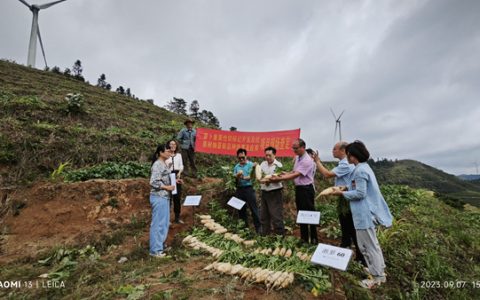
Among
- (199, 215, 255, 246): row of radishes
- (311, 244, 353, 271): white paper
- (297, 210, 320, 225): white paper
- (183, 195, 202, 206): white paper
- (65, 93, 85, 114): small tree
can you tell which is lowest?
(199, 215, 255, 246): row of radishes

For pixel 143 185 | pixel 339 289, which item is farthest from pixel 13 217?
pixel 339 289

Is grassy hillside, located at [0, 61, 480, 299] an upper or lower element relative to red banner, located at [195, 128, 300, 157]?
lower

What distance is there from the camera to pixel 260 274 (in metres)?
2.93

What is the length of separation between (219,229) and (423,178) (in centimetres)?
9289

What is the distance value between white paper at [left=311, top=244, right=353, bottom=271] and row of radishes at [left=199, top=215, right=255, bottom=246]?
6.57 feet

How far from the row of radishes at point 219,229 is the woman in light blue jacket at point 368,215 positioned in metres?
1.79

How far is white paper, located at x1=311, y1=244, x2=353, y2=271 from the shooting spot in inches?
83.2

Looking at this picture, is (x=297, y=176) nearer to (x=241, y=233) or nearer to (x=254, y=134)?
(x=241, y=233)

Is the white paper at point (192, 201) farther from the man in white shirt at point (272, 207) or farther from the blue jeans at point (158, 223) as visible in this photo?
the man in white shirt at point (272, 207)

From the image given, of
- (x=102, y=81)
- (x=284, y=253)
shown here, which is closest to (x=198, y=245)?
(x=284, y=253)

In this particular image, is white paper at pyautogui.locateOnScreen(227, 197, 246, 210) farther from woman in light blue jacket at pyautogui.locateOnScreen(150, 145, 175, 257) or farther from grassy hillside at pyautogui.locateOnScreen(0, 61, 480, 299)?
woman in light blue jacket at pyautogui.locateOnScreen(150, 145, 175, 257)

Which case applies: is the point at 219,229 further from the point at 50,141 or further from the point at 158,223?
the point at 50,141

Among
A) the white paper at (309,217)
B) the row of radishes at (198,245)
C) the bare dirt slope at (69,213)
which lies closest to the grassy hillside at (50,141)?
the bare dirt slope at (69,213)

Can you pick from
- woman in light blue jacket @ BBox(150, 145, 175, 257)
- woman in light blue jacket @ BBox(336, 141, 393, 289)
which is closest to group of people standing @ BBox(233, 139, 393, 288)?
woman in light blue jacket @ BBox(336, 141, 393, 289)
